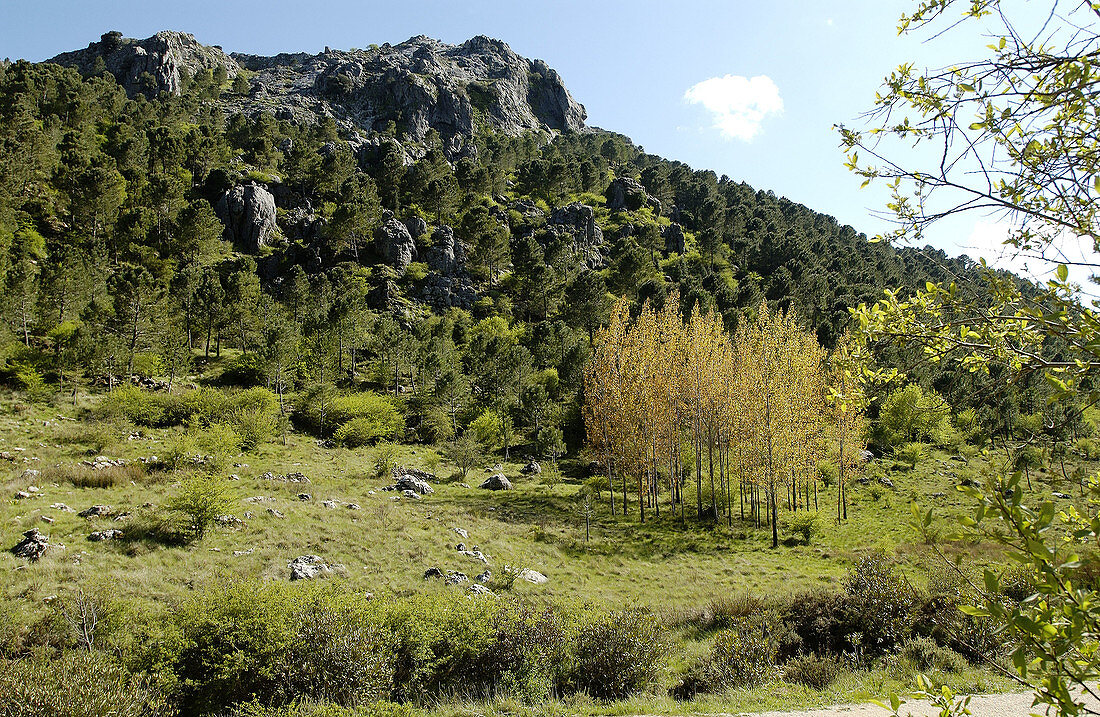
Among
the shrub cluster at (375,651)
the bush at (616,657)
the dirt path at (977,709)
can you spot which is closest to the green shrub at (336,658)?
the shrub cluster at (375,651)

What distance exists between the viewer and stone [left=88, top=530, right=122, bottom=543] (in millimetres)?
15242

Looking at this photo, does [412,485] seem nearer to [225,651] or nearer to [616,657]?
[225,651]

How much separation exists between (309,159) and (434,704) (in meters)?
87.2

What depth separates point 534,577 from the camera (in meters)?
17.8

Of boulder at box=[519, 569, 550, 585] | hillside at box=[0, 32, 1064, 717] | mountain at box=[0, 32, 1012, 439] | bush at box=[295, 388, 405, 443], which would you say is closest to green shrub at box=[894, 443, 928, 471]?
hillside at box=[0, 32, 1064, 717]

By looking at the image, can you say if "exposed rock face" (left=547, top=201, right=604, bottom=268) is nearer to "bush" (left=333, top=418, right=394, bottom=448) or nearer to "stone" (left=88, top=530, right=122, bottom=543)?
"bush" (left=333, top=418, right=394, bottom=448)

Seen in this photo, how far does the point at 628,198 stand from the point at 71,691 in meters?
105

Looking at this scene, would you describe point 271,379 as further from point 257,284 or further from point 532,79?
point 532,79

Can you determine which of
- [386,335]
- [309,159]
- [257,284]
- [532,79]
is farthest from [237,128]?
[532,79]

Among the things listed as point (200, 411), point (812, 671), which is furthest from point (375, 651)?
point (200, 411)

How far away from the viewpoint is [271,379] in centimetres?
4103

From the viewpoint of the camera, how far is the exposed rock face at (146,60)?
373ft

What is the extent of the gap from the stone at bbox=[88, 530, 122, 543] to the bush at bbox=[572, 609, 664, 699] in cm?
1490

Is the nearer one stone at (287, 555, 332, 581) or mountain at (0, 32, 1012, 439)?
stone at (287, 555, 332, 581)
